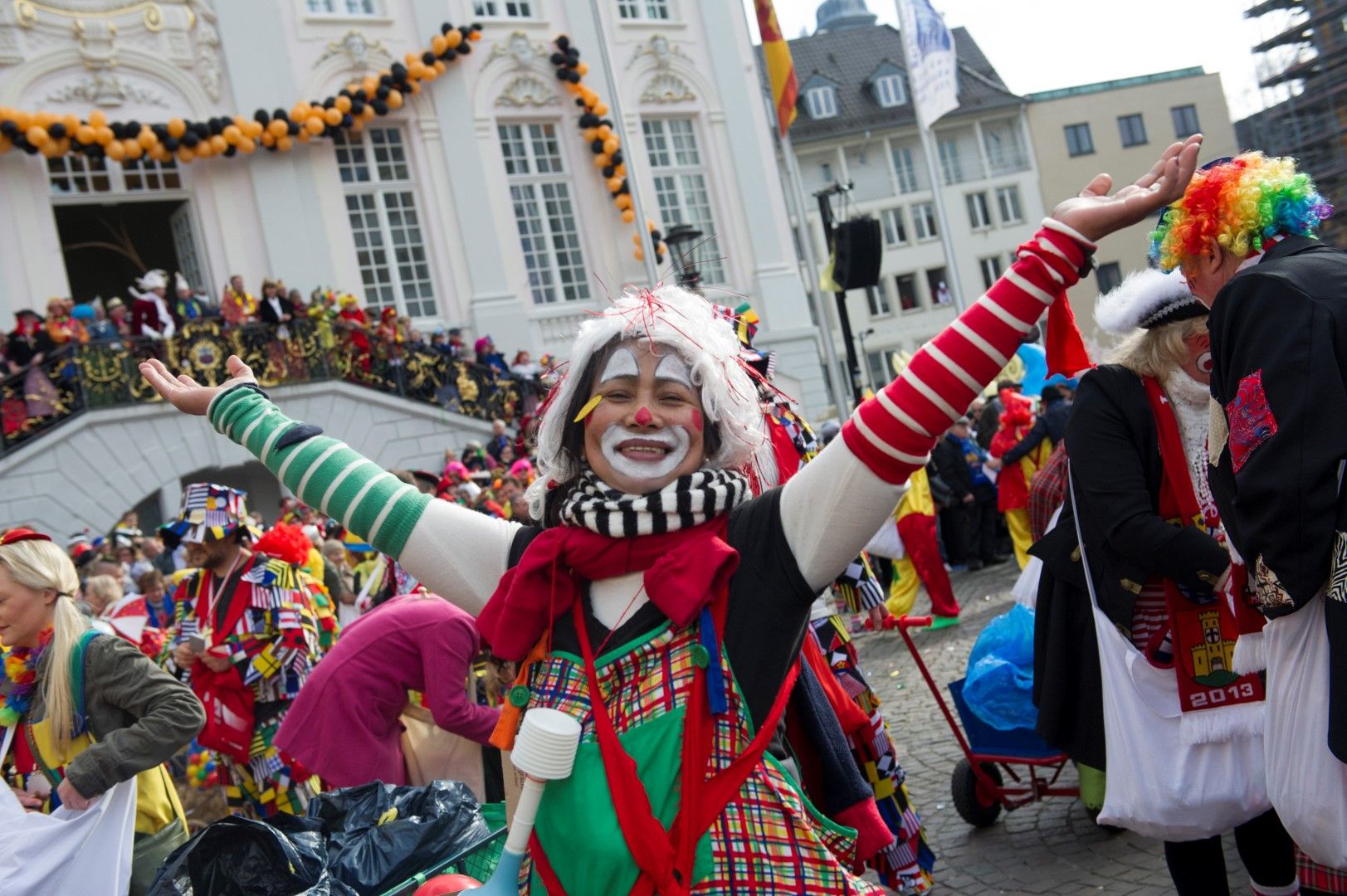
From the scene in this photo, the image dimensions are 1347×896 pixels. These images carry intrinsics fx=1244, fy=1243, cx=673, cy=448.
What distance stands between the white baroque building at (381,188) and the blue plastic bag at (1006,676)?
12.9 m

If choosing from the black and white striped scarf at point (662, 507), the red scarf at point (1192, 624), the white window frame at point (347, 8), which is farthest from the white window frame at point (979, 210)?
the black and white striped scarf at point (662, 507)

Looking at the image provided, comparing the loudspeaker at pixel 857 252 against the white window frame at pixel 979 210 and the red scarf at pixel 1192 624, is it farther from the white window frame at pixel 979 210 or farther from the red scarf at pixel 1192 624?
the white window frame at pixel 979 210

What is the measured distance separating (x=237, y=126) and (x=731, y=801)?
17456mm

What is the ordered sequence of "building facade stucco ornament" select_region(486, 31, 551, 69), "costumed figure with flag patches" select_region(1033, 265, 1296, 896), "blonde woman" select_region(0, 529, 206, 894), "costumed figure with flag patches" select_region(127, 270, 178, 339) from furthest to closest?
"building facade stucco ornament" select_region(486, 31, 551, 69), "costumed figure with flag patches" select_region(127, 270, 178, 339), "blonde woman" select_region(0, 529, 206, 894), "costumed figure with flag patches" select_region(1033, 265, 1296, 896)

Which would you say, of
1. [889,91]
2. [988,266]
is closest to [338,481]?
[988,266]

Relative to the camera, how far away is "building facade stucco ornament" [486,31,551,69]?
2048 centimetres

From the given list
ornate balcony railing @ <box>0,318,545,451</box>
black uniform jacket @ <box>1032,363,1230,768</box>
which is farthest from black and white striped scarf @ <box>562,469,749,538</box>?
ornate balcony railing @ <box>0,318,545,451</box>

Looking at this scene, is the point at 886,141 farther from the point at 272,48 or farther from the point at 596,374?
the point at 596,374

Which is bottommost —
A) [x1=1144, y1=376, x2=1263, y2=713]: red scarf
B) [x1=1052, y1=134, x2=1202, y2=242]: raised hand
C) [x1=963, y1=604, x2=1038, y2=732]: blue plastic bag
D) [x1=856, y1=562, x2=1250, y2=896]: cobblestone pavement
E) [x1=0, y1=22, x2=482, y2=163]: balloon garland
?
[x1=856, y1=562, x2=1250, y2=896]: cobblestone pavement

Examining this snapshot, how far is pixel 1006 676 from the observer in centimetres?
481

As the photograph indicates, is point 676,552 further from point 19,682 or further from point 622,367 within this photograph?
point 19,682

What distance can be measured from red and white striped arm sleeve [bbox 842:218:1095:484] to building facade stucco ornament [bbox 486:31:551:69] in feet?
64.8

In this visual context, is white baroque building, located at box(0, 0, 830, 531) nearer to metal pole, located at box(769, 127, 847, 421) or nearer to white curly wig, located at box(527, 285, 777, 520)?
metal pole, located at box(769, 127, 847, 421)

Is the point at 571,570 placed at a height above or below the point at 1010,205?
below
